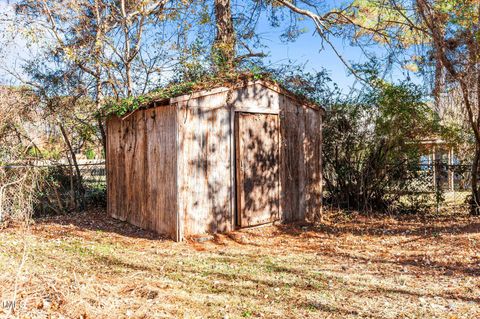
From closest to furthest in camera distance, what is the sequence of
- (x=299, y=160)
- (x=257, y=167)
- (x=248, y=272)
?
1. (x=248, y=272)
2. (x=257, y=167)
3. (x=299, y=160)

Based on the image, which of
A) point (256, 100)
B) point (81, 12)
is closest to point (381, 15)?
point (256, 100)

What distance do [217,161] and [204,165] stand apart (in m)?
0.32

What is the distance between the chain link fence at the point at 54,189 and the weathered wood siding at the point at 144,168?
1.44 metres

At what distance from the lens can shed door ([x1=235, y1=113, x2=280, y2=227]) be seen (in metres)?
7.79

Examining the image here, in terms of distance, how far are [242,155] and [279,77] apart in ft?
8.10

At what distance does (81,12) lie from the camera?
35.0ft

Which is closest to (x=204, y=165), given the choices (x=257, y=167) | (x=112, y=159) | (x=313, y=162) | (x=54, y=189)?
(x=257, y=167)

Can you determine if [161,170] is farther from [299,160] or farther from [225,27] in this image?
[225,27]

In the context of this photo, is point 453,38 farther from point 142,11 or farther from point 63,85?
point 63,85

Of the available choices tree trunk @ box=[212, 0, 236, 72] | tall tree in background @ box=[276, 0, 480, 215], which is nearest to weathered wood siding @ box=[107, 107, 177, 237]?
tree trunk @ box=[212, 0, 236, 72]

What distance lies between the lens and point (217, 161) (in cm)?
750

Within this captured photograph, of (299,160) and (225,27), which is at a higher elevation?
(225,27)

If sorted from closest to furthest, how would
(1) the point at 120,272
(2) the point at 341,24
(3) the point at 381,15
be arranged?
(1) the point at 120,272
(3) the point at 381,15
(2) the point at 341,24

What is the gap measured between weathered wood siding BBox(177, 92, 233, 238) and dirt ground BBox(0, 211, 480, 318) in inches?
17.8
